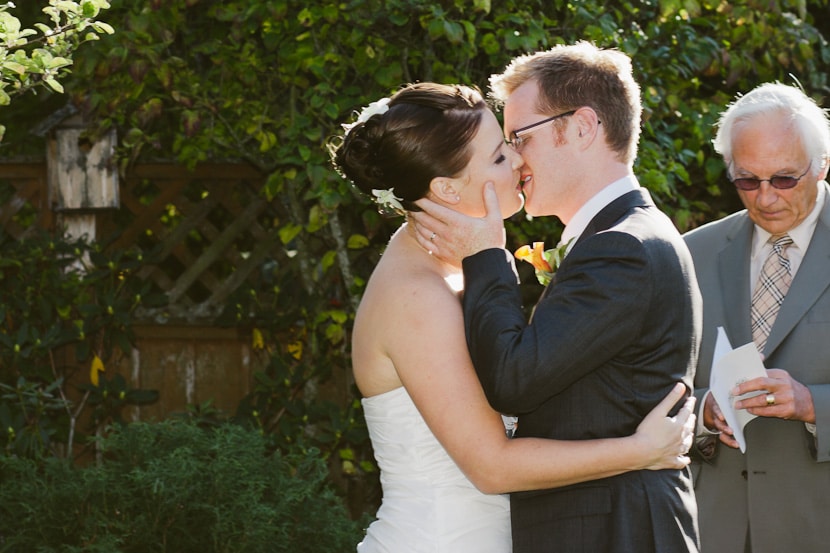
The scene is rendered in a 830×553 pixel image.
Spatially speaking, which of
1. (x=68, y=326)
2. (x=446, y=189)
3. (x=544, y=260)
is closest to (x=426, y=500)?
(x=544, y=260)

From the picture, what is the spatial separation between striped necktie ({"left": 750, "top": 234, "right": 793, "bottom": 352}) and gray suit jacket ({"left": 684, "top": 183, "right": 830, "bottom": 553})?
1.9 inches

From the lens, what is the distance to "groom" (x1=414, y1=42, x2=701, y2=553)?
7.95 ft

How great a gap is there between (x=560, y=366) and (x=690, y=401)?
0.43m

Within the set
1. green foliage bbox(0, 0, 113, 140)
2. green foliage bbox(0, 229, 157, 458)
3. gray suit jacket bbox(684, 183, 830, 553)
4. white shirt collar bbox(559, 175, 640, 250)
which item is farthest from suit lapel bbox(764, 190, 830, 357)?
green foliage bbox(0, 229, 157, 458)

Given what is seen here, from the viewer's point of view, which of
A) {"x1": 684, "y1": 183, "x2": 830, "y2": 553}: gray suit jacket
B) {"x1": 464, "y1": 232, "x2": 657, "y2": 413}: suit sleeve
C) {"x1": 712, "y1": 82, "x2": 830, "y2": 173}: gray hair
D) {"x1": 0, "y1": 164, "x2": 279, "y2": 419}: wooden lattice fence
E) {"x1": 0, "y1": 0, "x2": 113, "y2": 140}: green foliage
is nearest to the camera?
{"x1": 464, "y1": 232, "x2": 657, "y2": 413}: suit sleeve

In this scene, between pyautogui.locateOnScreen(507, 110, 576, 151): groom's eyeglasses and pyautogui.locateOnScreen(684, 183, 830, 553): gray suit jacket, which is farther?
pyautogui.locateOnScreen(684, 183, 830, 553): gray suit jacket

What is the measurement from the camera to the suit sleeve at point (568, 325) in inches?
94.2

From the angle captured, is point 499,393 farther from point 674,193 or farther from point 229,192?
point 229,192

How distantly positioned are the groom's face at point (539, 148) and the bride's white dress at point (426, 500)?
60cm

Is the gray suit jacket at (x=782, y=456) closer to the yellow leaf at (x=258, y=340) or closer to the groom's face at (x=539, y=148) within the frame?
the groom's face at (x=539, y=148)

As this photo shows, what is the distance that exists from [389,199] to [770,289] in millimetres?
1411

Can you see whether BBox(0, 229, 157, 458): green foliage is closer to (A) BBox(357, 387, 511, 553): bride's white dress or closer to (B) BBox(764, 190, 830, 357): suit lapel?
(A) BBox(357, 387, 511, 553): bride's white dress

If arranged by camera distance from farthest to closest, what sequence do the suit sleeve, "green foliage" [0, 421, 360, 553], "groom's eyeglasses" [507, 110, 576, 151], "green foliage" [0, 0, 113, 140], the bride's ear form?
"green foliage" [0, 421, 360, 553]
"green foliage" [0, 0, 113, 140]
the bride's ear
"groom's eyeglasses" [507, 110, 576, 151]
the suit sleeve

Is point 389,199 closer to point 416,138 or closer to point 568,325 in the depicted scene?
point 416,138
